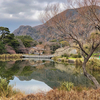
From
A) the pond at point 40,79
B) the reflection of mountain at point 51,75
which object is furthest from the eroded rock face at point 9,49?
the pond at point 40,79

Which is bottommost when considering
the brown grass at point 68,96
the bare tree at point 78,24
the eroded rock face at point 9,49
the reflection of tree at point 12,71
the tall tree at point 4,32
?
the reflection of tree at point 12,71

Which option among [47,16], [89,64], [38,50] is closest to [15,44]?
[38,50]

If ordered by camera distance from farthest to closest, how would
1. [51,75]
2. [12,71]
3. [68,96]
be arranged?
1. [12,71]
2. [51,75]
3. [68,96]

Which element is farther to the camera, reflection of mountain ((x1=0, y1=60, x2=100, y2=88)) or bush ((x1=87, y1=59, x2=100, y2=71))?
bush ((x1=87, y1=59, x2=100, y2=71))

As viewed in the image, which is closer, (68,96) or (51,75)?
(68,96)

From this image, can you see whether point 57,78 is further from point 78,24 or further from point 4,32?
point 4,32

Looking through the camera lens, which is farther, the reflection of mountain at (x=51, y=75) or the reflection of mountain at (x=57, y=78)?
the reflection of mountain at (x=51, y=75)

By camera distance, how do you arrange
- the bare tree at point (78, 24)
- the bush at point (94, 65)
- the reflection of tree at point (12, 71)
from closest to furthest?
the bare tree at point (78, 24)
the reflection of tree at point (12, 71)
the bush at point (94, 65)

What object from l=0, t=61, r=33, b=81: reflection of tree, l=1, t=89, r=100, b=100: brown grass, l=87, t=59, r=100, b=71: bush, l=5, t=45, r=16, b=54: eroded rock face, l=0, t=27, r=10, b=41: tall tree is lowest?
l=0, t=61, r=33, b=81: reflection of tree

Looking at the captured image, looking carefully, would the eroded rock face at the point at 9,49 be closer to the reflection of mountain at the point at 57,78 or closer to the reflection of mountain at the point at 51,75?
the reflection of mountain at the point at 51,75

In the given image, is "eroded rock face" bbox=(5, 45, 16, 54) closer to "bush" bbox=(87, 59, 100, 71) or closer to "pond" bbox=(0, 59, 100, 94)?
"pond" bbox=(0, 59, 100, 94)

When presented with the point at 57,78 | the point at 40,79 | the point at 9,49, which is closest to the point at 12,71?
the point at 40,79

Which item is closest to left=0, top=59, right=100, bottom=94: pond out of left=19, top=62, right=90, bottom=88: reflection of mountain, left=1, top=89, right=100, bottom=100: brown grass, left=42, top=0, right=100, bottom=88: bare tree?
left=19, top=62, right=90, bottom=88: reflection of mountain

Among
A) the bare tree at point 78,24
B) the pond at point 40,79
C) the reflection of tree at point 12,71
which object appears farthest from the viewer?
the reflection of tree at point 12,71
